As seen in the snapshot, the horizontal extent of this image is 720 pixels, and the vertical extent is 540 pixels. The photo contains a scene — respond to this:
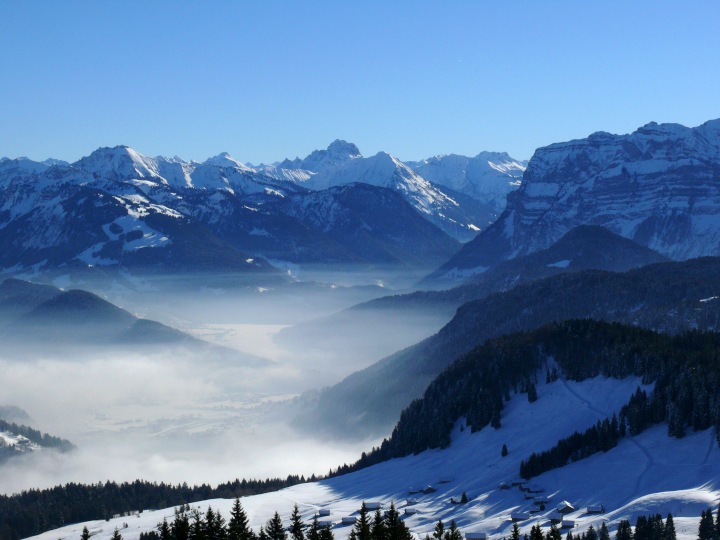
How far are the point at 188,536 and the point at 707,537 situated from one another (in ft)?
220

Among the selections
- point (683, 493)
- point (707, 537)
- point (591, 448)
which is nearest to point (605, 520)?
point (683, 493)

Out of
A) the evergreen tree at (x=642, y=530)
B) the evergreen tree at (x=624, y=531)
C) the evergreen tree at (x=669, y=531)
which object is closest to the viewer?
the evergreen tree at (x=669, y=531)

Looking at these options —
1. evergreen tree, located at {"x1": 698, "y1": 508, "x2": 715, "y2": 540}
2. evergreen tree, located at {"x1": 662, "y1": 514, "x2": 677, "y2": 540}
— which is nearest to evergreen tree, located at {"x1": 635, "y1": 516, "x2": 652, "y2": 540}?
evergreen tree, located at {"x1": 662, "y1": 514, "x2": 677, "y2": 540}

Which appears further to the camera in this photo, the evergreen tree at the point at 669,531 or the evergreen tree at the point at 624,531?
the evergreen tree at the point at 624,531

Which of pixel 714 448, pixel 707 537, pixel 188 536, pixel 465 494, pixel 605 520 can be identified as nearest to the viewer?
pixel 188 536

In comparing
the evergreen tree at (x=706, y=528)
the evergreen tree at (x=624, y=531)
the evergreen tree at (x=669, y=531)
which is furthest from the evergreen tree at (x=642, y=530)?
the evergreen tree at (x=706, y=528)

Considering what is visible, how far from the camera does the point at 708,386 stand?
19875 cm

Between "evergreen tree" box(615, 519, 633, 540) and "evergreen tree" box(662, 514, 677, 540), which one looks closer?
"evergreen tree" box(662, 514, 677, 540)

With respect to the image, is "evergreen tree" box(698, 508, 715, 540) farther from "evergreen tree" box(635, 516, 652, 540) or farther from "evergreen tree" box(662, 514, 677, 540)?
"evergreen tree" box(635, 516, 652, 540)

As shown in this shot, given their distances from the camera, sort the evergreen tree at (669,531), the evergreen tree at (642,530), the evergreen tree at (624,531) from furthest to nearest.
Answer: the evergreen tree at (624,531), the evergreen tree at (642,530), the evergreen tree at (669,531)

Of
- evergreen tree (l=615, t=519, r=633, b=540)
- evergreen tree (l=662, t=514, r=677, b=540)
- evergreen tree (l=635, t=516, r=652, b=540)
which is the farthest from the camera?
evergreen tree (l=615, t=519, r=633, b=540)

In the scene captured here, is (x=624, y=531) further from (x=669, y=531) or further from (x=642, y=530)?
(x=669, y=531)

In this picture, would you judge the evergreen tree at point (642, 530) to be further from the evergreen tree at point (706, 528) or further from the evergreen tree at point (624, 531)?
the evergreen tree at point (706, 528)

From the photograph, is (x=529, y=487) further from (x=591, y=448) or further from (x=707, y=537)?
(x=707, y=537)
